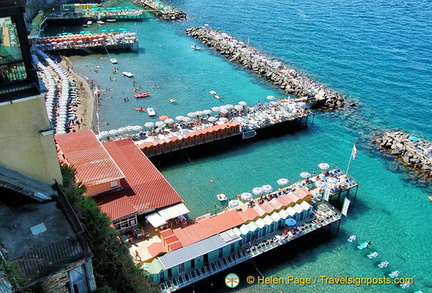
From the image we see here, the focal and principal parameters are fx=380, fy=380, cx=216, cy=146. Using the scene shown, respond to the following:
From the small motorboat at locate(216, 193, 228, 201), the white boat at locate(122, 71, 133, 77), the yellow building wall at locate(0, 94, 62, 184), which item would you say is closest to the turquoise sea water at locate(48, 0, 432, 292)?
the small motorboat at locate(216, 193, 228, 201)

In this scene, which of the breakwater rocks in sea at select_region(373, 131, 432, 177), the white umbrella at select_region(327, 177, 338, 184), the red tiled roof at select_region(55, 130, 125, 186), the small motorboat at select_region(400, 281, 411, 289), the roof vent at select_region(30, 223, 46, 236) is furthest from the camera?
→ the breakwater rocks in sea at select_region(373, 131, 432, 177)

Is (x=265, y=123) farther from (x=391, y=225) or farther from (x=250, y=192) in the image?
(x=391, y=225)

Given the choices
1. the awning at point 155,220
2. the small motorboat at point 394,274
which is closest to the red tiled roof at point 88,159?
the awning at point 155,220

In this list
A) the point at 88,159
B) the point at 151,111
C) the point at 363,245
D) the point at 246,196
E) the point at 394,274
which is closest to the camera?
the point at 394,274

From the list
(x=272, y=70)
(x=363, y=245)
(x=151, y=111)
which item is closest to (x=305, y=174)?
(x=363, y=245)

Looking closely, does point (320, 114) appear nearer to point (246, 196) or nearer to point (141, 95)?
point (246, 196)

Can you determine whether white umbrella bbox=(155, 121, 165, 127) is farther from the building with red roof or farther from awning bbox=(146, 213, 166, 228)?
awning bbox=(146, 213, 166, 228)

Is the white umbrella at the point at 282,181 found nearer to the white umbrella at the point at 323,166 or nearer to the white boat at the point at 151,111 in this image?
the white umbrella at the point at 323,166
